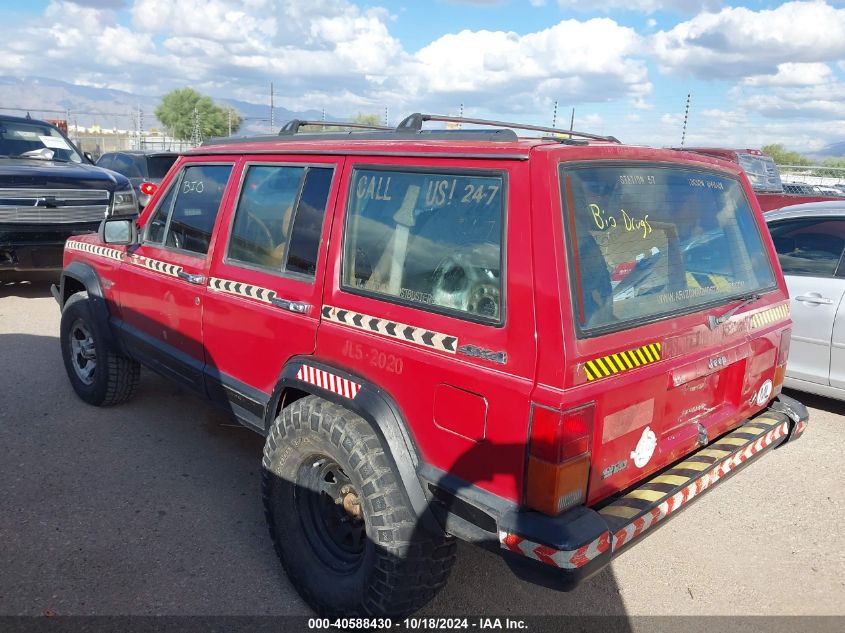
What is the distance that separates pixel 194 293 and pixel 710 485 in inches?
104

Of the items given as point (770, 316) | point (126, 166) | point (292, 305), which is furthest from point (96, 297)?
point (126, 166)

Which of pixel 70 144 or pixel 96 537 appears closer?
pixel 96 537

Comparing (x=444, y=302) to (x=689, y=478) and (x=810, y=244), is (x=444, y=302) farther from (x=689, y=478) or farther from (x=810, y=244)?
(x=810, y=244)

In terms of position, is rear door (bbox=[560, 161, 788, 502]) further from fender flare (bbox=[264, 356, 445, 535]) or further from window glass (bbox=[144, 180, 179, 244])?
window glass (bbox=[144, 180, 179, 244])

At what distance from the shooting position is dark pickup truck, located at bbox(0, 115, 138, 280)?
23.9 feet

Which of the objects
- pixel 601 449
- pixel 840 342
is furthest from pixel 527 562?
pixel 840 342

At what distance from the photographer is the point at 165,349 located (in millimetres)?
3875

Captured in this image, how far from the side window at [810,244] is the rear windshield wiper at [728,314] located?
246 centimetres

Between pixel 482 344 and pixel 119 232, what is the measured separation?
2.85 m

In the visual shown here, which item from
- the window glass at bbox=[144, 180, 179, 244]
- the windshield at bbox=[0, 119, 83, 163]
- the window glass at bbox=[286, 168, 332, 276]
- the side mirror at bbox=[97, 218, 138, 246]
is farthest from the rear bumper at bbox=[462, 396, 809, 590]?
the windshield at bbox=[0, 119, 83, 163]

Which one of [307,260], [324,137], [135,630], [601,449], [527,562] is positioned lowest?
[135,630]

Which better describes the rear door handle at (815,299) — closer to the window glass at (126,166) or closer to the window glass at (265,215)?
the window glass at (265,215)

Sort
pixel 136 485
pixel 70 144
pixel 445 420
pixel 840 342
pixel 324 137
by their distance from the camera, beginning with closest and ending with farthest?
pixel 445 420
pixel 324 137
pixel 136 485
pixel 840 342
pixel 70 144

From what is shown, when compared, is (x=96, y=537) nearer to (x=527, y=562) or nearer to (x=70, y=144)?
(x=527, y=562)
